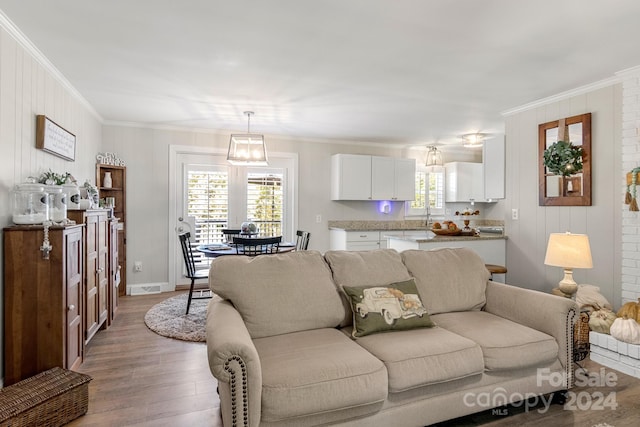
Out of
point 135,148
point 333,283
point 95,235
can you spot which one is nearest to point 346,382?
point 333,283

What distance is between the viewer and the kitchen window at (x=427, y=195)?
655 centimetres

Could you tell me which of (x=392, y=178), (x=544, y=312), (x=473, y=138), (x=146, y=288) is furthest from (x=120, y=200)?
(x=473, y=138)

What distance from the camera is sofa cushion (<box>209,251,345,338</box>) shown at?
82.4 inches

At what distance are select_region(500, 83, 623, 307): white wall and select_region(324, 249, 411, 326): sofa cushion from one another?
2.13 metres

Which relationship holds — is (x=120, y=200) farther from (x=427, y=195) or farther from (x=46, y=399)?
(x=427, y=195)

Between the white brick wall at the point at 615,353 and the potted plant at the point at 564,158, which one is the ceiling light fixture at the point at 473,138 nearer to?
the potted plant at the point at 564,158

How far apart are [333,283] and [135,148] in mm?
3924

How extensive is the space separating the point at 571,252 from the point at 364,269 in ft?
5.42

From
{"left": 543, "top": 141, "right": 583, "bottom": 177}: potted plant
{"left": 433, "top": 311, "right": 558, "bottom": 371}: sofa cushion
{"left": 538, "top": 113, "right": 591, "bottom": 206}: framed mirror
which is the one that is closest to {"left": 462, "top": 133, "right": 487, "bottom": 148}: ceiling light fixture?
{"left": 538, "top": 113, "right": 591, "bottom": 206}: framed mirror

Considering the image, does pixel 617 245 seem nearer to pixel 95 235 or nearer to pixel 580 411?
pixel 580 411

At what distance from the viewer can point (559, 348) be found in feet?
7.05

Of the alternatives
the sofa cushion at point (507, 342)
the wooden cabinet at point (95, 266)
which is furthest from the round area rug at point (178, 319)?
the sofa cushion at point (507, 342)

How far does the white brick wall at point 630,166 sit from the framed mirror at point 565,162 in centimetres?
31

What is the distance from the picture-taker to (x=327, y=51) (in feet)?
→ 8.71
